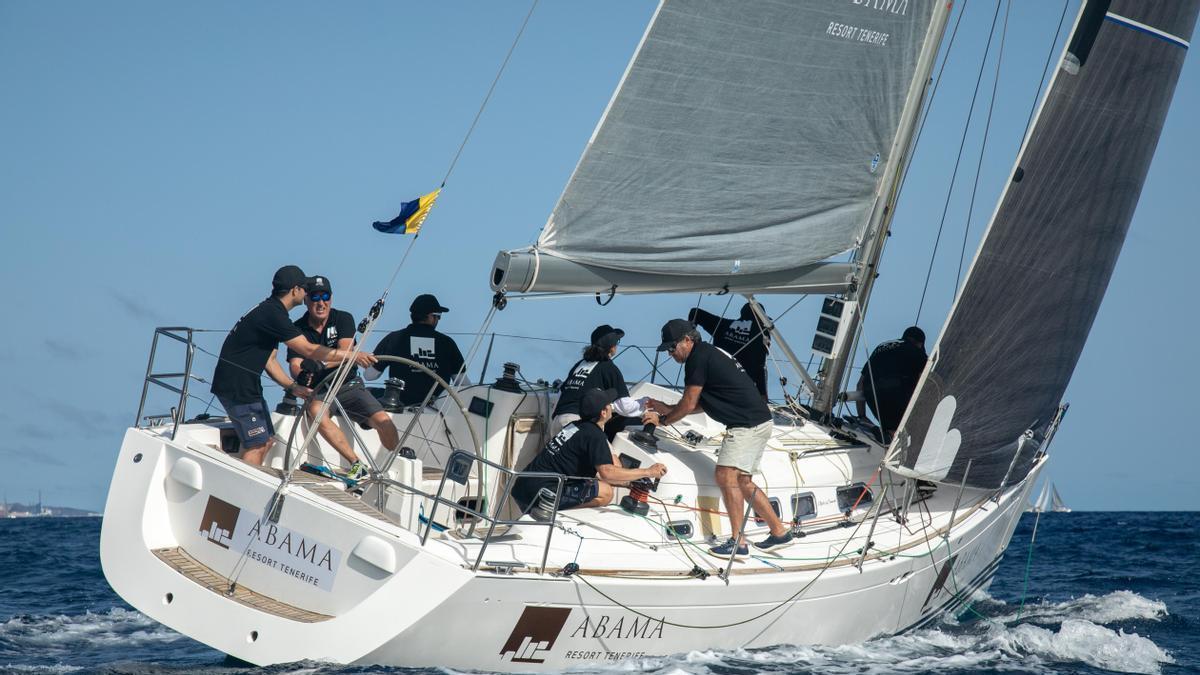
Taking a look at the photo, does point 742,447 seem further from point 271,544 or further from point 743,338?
point 271,544

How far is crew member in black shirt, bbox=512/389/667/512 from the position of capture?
757 centimetres

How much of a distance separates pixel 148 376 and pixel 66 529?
1697 centimetres

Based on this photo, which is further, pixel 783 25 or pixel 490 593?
pixel 783 25

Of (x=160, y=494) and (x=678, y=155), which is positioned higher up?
(x=678, y=155)

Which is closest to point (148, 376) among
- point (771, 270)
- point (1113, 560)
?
point (771, 270)

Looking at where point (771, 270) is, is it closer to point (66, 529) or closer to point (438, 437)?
point (438, 437)

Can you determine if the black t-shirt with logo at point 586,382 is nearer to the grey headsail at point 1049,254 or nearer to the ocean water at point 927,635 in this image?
the ocean water at point 927,635

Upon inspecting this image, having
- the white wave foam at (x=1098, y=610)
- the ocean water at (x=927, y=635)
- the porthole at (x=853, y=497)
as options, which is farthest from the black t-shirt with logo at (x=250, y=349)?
the white wave foam at (x=1098, y=610)

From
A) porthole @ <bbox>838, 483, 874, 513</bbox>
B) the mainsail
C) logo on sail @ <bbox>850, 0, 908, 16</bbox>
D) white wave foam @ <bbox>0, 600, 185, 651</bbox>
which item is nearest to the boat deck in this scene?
white wave foam @ <bbox>0, 600, 185, 651</bbox>

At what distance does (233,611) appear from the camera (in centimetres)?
672

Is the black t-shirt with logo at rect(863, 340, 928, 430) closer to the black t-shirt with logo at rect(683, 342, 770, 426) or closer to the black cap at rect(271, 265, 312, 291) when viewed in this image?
the black t-shirt with logo at rect(683, 342, 770, 426)

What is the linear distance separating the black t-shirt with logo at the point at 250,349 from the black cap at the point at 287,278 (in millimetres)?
97

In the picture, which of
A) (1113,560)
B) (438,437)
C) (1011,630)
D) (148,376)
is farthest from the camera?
(1113,560)

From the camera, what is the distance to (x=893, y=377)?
10047 millimetres
